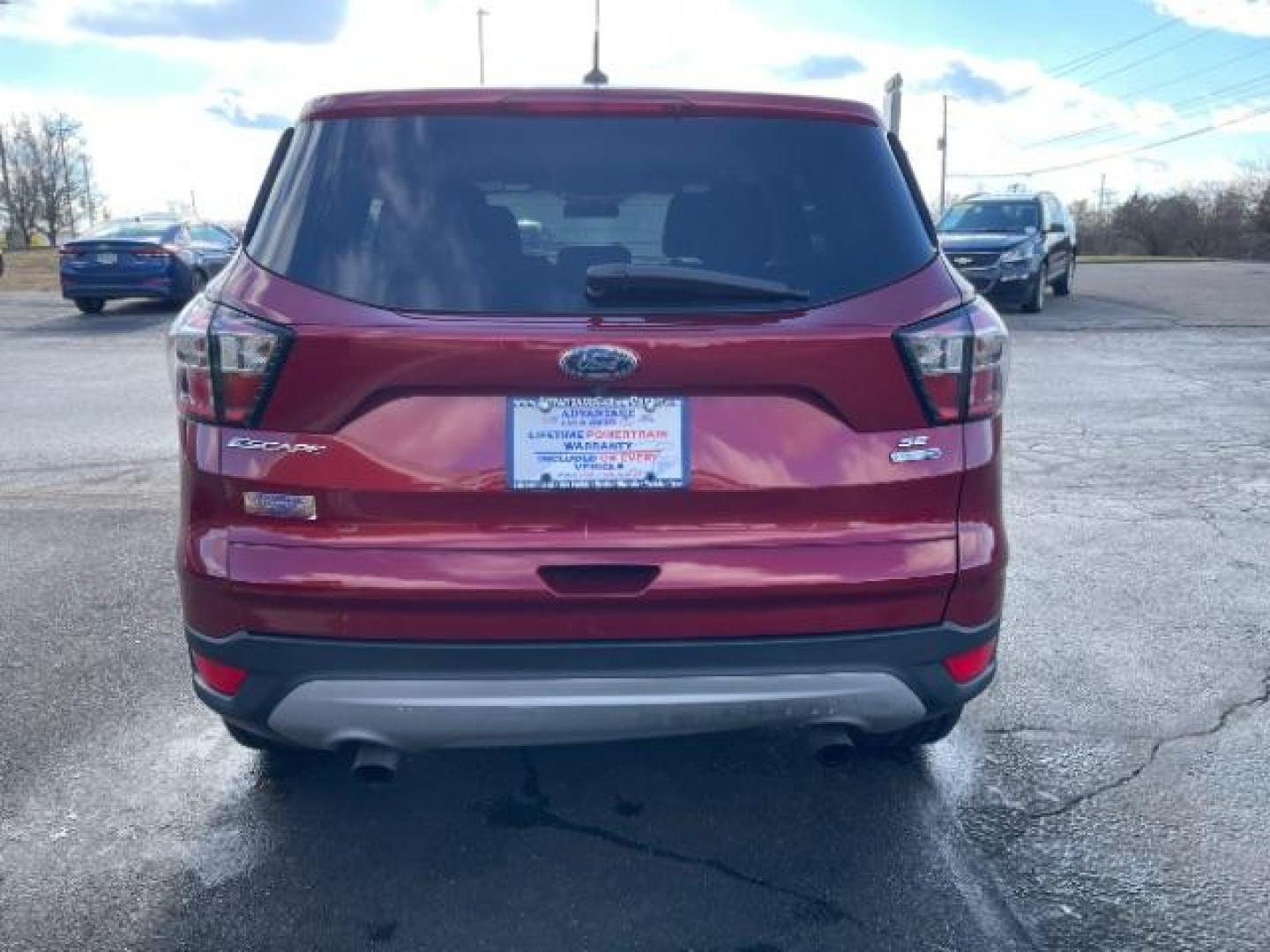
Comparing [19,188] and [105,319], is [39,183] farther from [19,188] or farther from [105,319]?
[105,319]

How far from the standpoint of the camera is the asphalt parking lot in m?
2.81

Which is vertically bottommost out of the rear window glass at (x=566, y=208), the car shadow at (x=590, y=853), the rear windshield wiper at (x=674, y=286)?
the car shadow at (x=590, y=853)

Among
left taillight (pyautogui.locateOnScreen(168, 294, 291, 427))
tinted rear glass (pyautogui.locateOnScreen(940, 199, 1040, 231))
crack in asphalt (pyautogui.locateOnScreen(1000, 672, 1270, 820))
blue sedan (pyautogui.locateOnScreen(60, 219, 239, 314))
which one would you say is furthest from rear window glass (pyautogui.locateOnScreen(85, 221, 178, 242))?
crack in asphalt (pyautogui.locateOnScreen(1000, 672, 1270, 820))

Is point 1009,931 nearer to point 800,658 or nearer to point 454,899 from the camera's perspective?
point 800,658

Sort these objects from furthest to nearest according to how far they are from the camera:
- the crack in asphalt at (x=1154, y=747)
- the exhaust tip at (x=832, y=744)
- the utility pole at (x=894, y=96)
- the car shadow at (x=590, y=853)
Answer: the utility pole at (x=894, y=96) < the crack in asphalt at (x=1154, y=747) < the exhaust tip at (x=832, y=744) < the car shadow at (x=590, y=853)

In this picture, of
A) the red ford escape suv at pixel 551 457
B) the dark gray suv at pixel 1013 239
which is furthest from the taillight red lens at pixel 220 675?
the dark gray suv at pixel 1013 239

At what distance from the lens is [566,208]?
2.88m

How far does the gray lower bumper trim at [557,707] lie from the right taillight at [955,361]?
63 centimetres

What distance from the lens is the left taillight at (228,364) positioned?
260cm

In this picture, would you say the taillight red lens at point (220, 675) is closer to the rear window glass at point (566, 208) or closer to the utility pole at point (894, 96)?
the rear window glass at point (566, 208)

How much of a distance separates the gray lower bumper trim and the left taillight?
2.09 ft

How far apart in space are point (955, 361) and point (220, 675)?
1.84 meters

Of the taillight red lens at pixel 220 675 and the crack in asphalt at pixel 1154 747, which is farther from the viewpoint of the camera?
the crack in asphalt at pixel 1154 747

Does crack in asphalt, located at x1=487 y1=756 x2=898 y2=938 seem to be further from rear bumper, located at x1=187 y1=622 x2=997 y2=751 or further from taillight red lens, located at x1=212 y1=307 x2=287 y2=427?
taillight red lens, located at x1=212 y1=307 x2=287 y2=427
